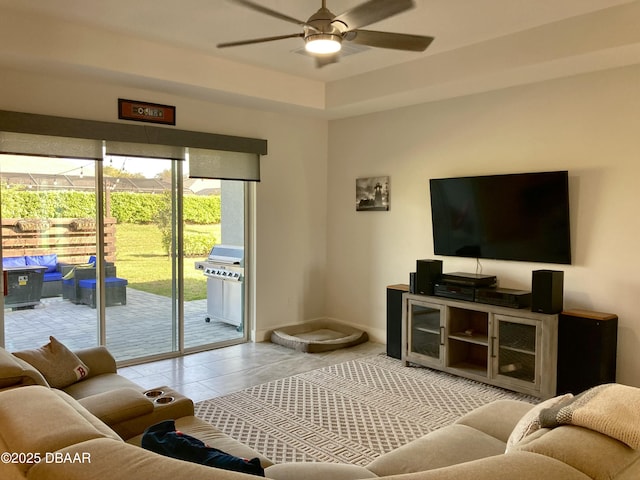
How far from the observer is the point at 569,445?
4.27 ft

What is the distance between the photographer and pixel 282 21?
383 centimetres

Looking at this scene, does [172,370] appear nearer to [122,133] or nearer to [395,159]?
[122,133]

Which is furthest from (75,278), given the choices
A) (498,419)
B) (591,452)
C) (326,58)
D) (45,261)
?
(591,452)

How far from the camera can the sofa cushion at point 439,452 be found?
2082 millimetres

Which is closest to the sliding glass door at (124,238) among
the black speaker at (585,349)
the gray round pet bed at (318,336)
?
the gray round pet bed at (318,336)

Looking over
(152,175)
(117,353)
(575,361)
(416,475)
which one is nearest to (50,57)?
(152,175)

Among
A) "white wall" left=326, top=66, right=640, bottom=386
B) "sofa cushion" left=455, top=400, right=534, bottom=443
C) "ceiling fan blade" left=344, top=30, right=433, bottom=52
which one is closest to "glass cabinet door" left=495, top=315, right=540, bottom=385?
"white wall" left=326, top=66, right=640, bottom=386

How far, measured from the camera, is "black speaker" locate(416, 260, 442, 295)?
4812 mm

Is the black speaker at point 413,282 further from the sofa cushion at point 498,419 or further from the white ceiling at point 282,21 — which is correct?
the sofa cushion at point 498,419

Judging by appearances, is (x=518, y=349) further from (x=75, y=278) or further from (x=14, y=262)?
(x=14, y=262)

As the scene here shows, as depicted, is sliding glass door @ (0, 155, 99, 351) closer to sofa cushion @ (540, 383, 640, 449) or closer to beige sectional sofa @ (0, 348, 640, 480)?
beige sectional sofa @ (0, 348, 640, 480)

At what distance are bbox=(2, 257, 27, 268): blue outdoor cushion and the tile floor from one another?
131cm

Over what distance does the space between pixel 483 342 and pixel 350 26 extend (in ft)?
9.47

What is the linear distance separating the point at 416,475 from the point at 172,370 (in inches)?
164
